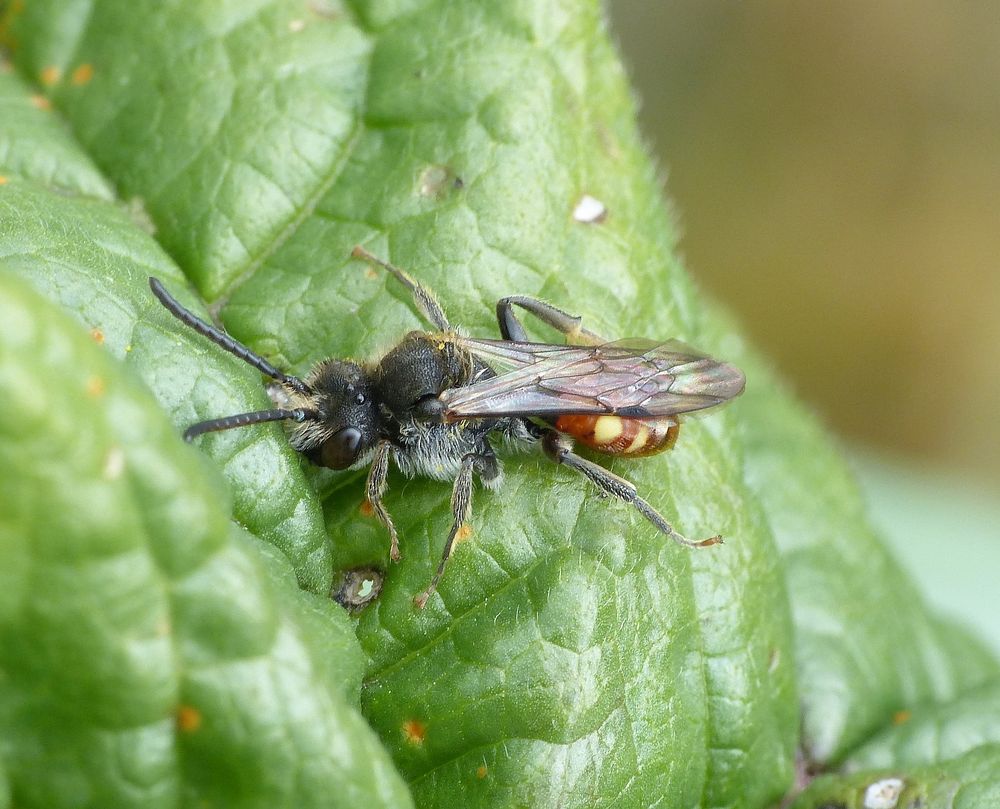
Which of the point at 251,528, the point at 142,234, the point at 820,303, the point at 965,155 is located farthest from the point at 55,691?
the point at 965,155

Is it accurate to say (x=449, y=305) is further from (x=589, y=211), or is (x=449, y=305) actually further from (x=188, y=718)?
(x=188, y=718)

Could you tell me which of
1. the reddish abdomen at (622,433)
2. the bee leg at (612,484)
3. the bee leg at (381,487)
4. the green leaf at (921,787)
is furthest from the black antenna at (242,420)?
the green leaf at (921,787)

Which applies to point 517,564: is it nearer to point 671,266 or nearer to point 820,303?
point 671,266

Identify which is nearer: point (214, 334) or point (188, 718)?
point (188, 718)

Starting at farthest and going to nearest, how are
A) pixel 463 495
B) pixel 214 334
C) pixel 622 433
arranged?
pixel 622 433, pixel 463 495, pixel 214 334

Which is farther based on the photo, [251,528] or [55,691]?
[251,528]

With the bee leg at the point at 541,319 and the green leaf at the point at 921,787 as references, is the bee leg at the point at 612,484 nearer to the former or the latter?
the bee leg at the point at 541,319

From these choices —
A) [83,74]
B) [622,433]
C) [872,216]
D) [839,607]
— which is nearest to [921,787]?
[839,607]
